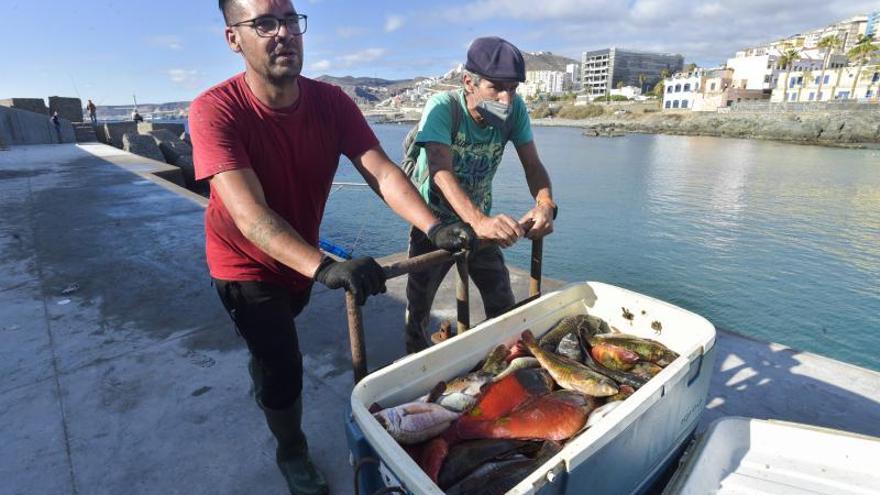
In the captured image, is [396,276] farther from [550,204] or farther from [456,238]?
[550,204]

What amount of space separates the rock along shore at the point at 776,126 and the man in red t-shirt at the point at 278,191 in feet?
184

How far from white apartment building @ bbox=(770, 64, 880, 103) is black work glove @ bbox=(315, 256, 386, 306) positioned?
76.0 meters

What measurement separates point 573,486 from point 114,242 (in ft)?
23.7

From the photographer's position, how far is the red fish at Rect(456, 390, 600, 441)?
5.82 feet

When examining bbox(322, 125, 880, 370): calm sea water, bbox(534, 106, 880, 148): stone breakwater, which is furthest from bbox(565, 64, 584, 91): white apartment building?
bbox(322, 125, 880, 370): calm sea water

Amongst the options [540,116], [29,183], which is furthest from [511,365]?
[540,116]

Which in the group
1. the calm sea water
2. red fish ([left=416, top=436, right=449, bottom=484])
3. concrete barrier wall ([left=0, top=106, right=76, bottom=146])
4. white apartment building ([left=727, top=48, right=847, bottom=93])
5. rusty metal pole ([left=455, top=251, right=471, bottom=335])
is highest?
white apartment building ([left=727, top=48, right=847, bottom=93])

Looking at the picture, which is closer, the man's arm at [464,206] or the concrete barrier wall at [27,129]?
the man's arm at [464,206]

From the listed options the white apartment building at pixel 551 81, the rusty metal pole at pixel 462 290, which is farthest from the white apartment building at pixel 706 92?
the white apartment building at pixel 551 81

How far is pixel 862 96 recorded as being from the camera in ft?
199

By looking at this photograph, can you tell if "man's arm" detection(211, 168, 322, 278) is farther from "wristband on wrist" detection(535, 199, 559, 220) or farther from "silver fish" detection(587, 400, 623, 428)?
"wristband on wrist" detection(535, 199, 559, 220)

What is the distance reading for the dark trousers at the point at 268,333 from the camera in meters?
2.09

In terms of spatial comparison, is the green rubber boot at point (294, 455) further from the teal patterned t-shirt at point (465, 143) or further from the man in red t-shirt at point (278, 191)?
the teal patterned t-shirt at point (465, 143)

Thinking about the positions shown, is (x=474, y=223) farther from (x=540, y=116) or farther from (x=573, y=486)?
(x=540, y=116)
